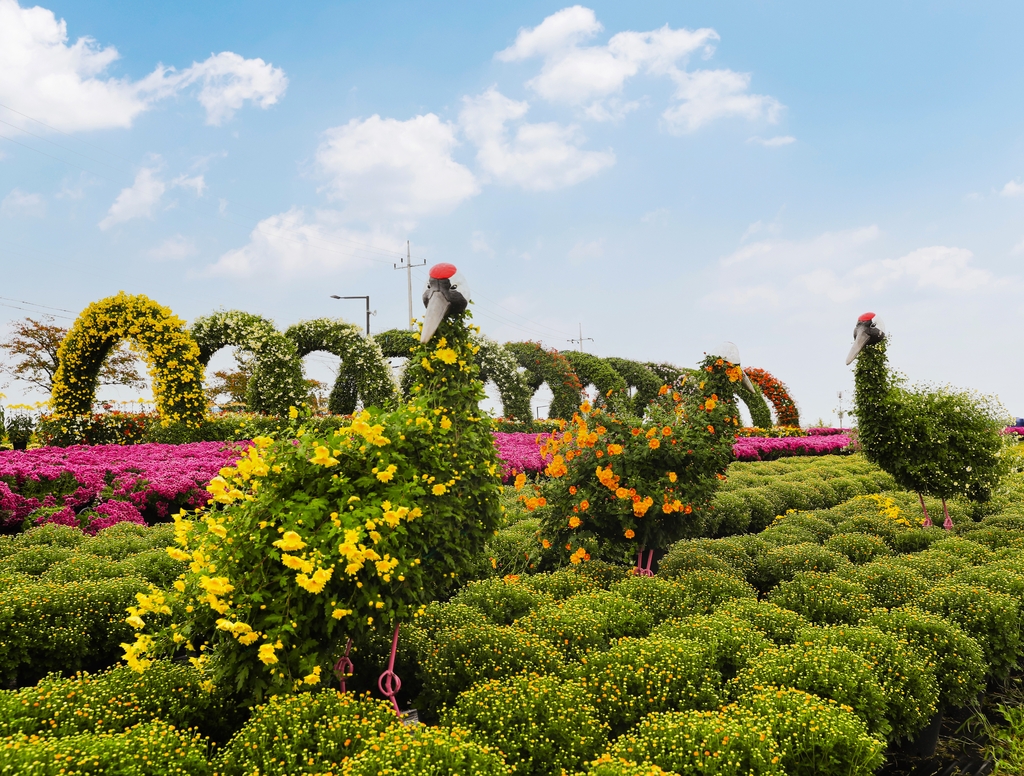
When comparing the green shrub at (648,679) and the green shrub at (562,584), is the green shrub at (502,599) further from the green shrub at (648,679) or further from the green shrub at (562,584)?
the green shrub at (648,679)

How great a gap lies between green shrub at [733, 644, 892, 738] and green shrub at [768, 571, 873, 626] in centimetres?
108

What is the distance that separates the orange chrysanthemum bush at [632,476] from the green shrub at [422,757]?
2.95m

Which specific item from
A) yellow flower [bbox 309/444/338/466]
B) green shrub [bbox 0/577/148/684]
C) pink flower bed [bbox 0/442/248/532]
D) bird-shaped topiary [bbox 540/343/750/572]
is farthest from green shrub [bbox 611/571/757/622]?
pink flower bed [bbox 0/442/248/532]

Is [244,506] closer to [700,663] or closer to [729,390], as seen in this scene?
[700,663]

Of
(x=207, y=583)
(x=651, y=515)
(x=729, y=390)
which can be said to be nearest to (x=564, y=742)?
(x=207, y=583)

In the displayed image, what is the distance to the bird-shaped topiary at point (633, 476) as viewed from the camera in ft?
17.4

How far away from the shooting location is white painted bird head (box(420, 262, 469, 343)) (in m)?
3.63

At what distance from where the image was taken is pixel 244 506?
2.92 m

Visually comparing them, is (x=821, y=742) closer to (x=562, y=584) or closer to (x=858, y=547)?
(x=562, y=584)

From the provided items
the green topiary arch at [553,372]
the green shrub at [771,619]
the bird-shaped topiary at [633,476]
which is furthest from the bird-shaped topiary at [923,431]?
the green topiary arch at [553,372]

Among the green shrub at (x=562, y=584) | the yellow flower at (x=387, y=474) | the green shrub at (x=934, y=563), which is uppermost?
the yellow flower at (x=387, y=474)

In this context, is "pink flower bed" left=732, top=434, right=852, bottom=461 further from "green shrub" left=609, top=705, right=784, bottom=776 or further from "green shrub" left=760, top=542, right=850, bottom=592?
"green shrub" left=609, top=705, right=784, bottom=776

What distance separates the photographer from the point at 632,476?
17.4 ft

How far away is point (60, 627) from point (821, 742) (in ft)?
13.2
